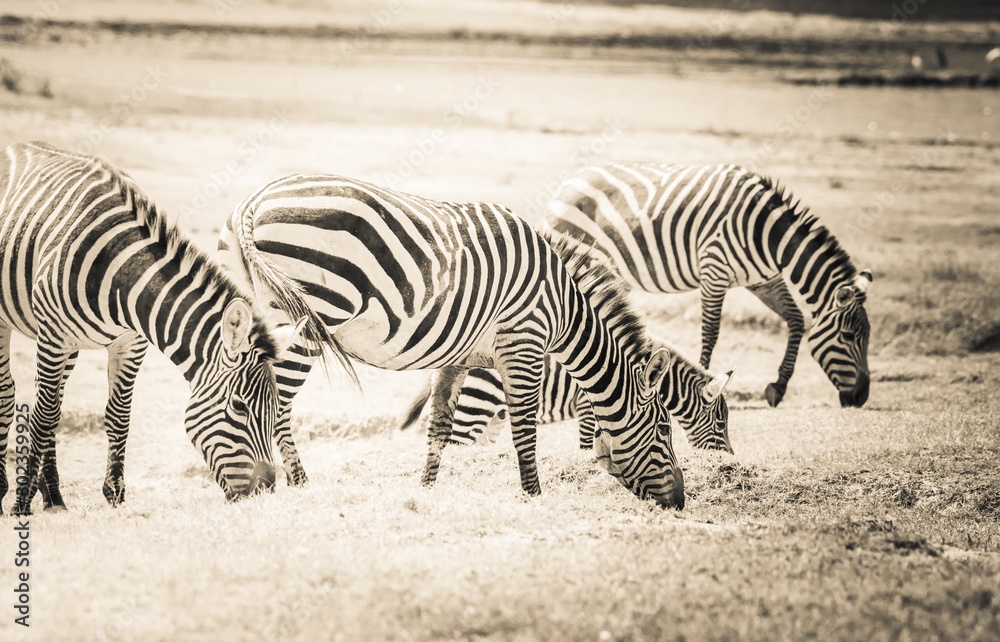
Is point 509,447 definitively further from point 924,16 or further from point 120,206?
point 924,16

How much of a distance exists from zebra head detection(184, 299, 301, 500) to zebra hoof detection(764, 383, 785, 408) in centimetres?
671

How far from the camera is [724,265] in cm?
1035

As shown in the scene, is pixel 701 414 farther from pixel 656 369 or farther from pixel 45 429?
pixel 45 429

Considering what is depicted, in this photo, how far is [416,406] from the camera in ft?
28.0

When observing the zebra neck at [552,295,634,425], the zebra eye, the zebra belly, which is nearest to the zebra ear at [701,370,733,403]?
the zebra neck at [552,295,634,425]

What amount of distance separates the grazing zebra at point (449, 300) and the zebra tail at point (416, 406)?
159 centimetres

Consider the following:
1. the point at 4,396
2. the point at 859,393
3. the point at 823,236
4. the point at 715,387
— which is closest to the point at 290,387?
the point at 4,396

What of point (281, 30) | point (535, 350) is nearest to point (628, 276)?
point (535, 350)

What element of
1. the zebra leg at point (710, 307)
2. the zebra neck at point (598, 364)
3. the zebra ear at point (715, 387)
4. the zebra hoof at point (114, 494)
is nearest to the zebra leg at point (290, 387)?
the zebra hoof at point (114, 494)

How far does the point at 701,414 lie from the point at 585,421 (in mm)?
1210

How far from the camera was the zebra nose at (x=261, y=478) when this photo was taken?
19.8 ft

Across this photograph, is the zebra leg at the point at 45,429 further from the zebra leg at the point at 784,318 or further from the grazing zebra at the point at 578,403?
the zebra leg at the point at 784,318

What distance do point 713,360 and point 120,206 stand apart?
28.4 ft

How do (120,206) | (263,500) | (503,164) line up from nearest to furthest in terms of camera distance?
(263,500) → (120,206) → (503,164)
